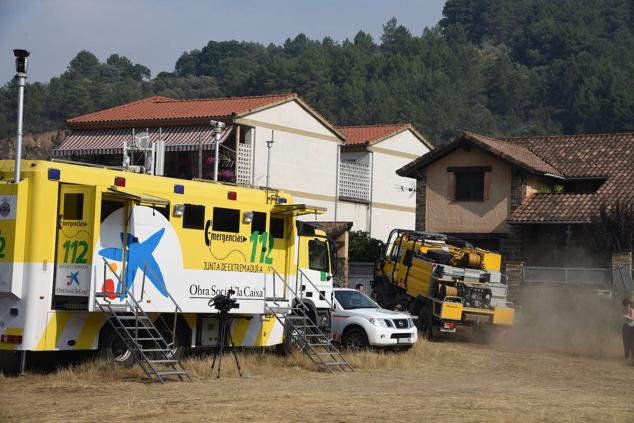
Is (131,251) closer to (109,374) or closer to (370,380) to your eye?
(109,374)

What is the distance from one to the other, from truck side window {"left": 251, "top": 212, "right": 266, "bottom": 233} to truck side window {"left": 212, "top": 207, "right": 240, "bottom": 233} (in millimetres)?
472

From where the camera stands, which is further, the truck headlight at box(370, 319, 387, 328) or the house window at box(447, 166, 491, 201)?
the house window at box(447, 166, 491, 201)

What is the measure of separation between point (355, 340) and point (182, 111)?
90.9 ft

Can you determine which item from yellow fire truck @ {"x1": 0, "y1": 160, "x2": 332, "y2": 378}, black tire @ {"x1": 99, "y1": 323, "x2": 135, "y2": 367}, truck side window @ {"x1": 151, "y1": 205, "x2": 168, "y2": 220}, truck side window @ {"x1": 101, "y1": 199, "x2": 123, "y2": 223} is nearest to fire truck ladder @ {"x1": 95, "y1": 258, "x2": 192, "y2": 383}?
yellow fire truck @ {"x1": 0, "y1": 160, "x2": 332, "y2": 378}

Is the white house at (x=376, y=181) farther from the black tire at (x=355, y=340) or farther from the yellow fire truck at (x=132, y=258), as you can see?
the yellow fire truck at (x=132, y=258)

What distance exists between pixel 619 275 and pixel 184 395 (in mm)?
19996

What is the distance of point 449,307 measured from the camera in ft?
97.5

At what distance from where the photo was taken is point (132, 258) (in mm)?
19484

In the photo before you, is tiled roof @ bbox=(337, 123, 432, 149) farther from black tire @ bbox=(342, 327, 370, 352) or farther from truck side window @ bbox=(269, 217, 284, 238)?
truck side window @ bbox=(269, 217, 284, 238)

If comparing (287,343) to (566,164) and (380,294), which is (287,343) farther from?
(566,164)

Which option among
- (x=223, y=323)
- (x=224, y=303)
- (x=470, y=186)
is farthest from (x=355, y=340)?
(x=470, y=186)

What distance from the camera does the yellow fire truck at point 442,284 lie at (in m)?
30.0

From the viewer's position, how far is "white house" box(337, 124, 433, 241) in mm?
57031

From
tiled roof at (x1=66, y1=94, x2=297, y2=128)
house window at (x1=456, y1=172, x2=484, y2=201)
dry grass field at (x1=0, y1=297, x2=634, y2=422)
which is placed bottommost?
dry grass field at (x1=0, y1=297, x2=634, y2=422)
